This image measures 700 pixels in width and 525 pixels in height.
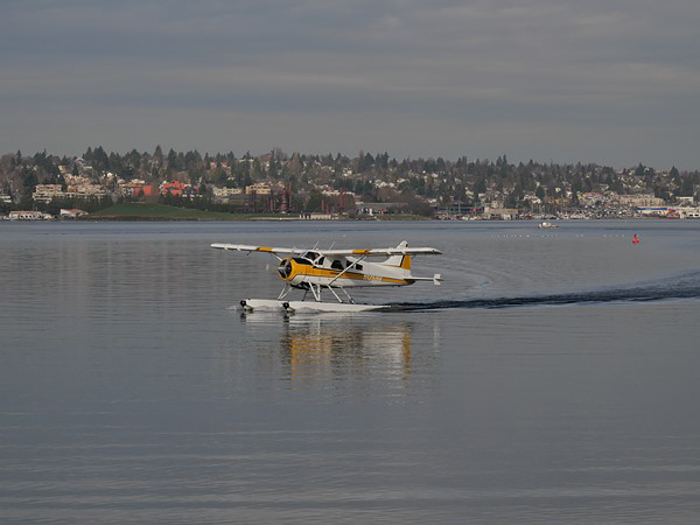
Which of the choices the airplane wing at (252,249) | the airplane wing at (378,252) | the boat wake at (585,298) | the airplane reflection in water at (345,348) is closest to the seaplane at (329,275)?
the airplane wing at (378,252)

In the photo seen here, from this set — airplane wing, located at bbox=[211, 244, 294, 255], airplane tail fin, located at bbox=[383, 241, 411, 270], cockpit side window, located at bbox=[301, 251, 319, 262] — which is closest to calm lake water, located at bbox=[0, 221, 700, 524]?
cockpit side window, located at bbox=[301, 251, 319, 262]

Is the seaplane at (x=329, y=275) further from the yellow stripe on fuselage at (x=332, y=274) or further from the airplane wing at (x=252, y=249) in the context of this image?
the airplane wing at (x=252, y=249)

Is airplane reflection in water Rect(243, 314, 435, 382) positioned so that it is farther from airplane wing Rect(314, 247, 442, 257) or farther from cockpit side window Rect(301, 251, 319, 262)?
airplane wing Rect(314, 247, 442, 257)

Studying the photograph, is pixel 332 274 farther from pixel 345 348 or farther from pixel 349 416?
pixel 349 416

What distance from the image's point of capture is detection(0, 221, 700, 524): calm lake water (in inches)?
475

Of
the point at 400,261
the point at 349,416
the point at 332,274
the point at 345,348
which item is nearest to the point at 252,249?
the point at 332,274

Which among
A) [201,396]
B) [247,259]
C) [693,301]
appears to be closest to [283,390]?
[201,396]

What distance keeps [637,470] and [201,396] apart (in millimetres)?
7413

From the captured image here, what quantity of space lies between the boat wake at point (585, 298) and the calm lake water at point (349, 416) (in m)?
1.51

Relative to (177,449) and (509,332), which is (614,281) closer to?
(509,332)

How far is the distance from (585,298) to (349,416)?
23.6 meters

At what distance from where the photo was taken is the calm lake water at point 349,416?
12.1 meters

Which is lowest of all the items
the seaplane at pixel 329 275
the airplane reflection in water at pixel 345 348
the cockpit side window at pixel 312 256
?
the airplane reflection in water at pixel 345 348

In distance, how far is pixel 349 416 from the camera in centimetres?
1639
